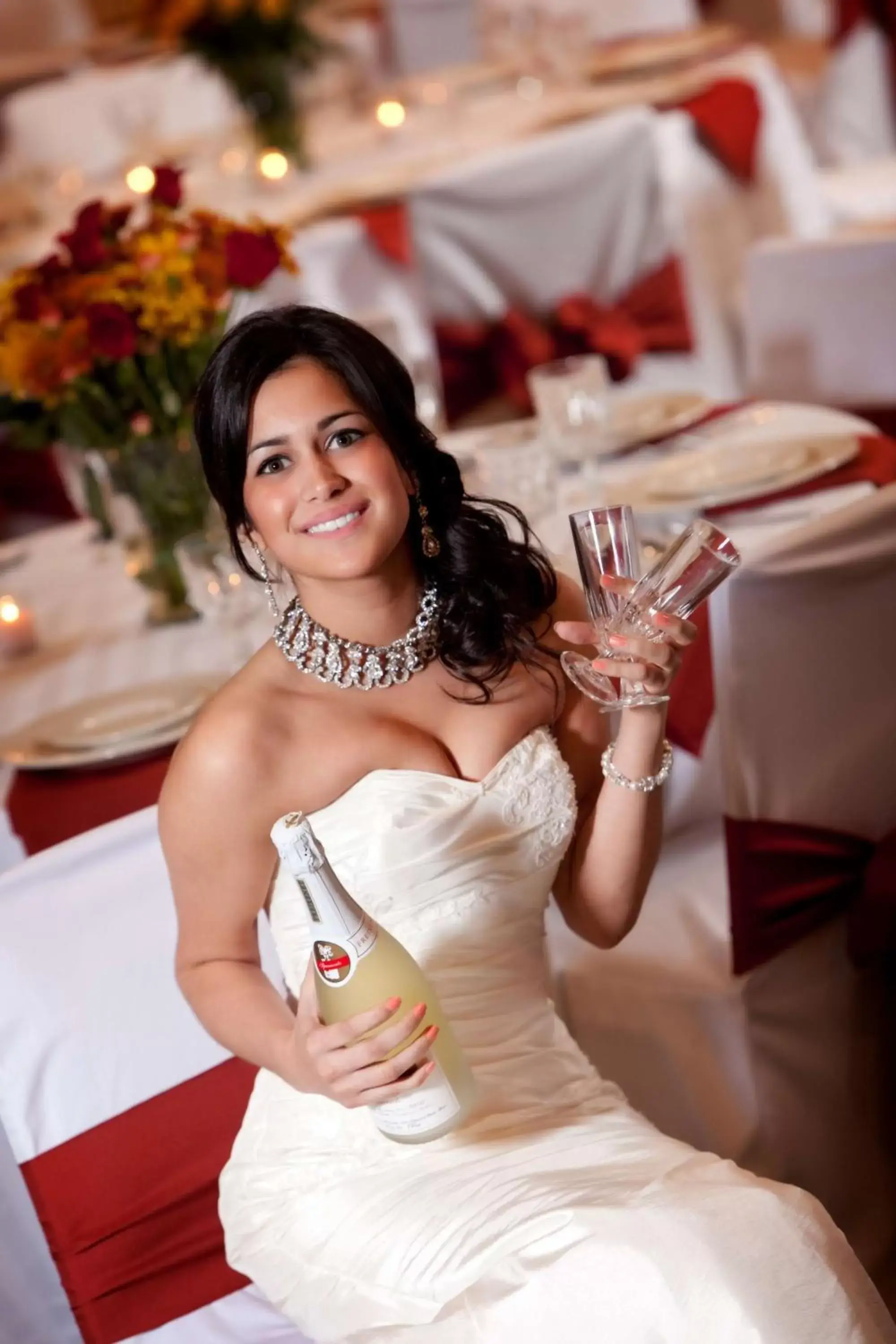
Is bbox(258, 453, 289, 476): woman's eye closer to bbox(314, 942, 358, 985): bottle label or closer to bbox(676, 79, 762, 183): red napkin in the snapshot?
bbox(314, 942, 358, 985): bottle label

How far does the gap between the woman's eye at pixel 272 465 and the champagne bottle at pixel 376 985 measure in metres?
0.33

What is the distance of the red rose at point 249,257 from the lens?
1.94 m

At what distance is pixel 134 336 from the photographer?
6.39 feet

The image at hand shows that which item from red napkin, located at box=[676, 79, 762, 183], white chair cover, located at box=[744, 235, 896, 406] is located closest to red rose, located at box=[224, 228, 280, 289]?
white chair cover, located at box=[744, 235, 896, 406]

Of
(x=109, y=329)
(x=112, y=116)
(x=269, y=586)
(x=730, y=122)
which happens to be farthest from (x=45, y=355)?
(x=112, y=116)

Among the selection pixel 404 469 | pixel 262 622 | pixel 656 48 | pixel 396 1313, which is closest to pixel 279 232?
pixel 262 622

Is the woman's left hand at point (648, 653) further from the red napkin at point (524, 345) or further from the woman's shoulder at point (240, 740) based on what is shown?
the red napkin at point (524, 345)

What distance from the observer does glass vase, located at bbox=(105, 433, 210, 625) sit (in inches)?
81.9

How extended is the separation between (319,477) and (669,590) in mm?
330

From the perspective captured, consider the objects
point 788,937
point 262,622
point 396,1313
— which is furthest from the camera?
point 262,622

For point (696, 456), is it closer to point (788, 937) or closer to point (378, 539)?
point (788, 937)

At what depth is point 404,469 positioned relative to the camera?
1.44 metres

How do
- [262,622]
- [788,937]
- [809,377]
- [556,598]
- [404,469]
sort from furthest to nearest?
[809,377] → [262,622] → [788,937] → [556,598] → [404,469]

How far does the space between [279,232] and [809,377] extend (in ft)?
5.31
